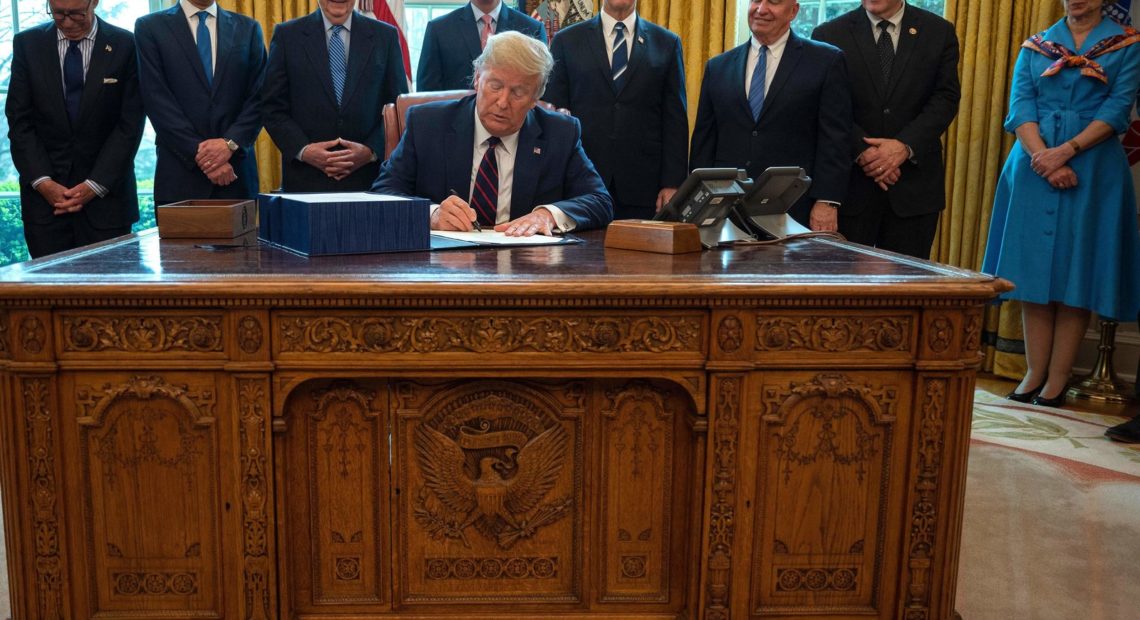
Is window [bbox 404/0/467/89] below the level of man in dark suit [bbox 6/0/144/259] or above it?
above

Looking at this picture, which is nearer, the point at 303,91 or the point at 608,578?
the point at 608,578

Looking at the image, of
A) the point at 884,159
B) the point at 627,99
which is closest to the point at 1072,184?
the point at 884,159

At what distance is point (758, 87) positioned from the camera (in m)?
4.06

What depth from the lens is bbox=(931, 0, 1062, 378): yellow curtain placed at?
16.7 feet

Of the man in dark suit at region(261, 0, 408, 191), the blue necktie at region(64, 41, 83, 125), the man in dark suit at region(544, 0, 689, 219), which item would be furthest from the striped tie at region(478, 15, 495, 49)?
the blue necktie at region(64, 41, 83, 125)

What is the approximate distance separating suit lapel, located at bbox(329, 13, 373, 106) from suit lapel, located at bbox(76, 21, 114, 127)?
1.01m

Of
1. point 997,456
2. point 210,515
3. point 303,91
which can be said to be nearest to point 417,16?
point 303,91

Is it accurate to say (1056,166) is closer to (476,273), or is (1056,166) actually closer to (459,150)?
(459,150)

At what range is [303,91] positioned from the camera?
4164 mm

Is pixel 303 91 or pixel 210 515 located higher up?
pixel 303 91

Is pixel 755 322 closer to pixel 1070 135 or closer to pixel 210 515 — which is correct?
pixel 210 515

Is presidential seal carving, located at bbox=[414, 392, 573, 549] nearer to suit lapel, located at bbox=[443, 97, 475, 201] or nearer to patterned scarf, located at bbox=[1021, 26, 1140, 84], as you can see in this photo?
suit lapel, located at bbox=[443, 97, 475, 201]

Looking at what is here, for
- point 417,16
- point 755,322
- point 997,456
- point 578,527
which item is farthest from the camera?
point 417,16

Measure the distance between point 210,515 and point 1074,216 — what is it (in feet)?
12.7
